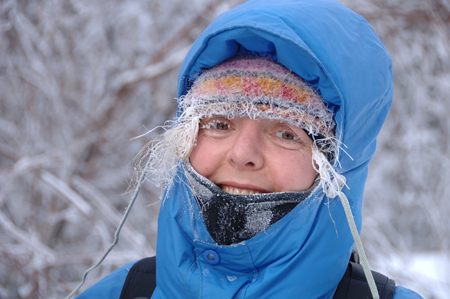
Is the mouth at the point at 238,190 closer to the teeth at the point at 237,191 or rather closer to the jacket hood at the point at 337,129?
the teeth at the point at 237,191

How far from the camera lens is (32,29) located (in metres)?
3.26

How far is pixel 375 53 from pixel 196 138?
707 millimetres

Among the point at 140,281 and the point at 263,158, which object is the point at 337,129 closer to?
the point at 263,158

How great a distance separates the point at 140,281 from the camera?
141 cm

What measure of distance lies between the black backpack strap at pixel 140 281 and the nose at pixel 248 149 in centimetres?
65

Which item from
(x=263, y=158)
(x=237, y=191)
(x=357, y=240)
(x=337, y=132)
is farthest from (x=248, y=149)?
(x=357, y=240)

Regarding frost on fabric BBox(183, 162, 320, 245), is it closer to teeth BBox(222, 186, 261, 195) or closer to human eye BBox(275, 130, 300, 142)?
teeth BBox(222, 186, 261, 195)

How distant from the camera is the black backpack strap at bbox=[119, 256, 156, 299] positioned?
1.36 metres

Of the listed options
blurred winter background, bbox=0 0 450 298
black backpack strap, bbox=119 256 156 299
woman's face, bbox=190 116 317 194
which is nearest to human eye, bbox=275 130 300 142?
woman's face, bbox=190 116 317 194

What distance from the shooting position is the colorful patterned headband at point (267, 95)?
1.08 metres

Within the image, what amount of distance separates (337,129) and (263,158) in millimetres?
261

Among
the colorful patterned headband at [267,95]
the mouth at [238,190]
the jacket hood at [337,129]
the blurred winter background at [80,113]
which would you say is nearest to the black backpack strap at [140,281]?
the jacket hood at [337,129]

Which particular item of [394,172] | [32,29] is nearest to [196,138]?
[32,29]

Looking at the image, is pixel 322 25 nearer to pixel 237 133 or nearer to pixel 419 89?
pixel 237 133
